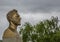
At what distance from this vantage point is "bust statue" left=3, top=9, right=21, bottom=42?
1723cm

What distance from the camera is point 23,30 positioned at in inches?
1751

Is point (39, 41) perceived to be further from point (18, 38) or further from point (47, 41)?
point (18, 38)

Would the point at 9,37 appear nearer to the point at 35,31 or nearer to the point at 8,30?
the point at 8,30

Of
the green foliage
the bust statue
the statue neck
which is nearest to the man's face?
the bust statue

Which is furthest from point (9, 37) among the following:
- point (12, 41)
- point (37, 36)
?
point (37, 36)

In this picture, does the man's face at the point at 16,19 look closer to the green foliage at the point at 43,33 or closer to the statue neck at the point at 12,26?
the statue neck at the point at 12,26

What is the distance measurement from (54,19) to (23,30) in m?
4.64

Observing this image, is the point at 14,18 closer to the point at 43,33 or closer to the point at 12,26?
the point at 12,26

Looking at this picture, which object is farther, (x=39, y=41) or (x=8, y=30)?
(x=39, y=41)

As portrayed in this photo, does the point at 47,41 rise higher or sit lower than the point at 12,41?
lower

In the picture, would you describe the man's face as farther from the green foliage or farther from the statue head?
the green foliage

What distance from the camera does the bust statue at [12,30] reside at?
1723 centimetres

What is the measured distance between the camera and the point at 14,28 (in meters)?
17.5

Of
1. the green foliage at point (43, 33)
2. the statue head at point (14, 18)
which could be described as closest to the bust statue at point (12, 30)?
the statue head at point (14, 18)
